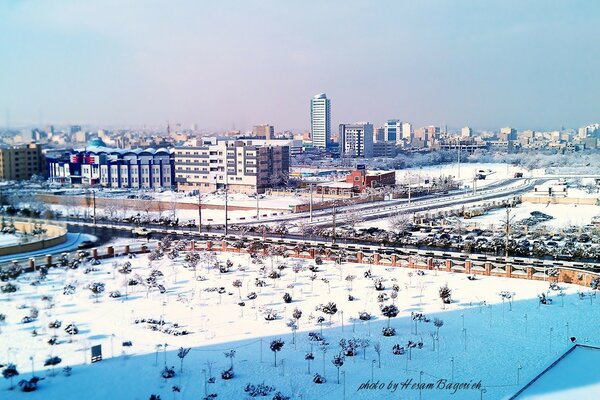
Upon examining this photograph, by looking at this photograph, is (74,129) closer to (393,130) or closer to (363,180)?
(363,180)

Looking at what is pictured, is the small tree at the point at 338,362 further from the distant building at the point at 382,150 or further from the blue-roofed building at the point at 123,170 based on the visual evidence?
the distant building at the point at 382,150

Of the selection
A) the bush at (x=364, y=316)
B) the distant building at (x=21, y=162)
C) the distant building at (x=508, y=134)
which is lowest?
the bush at (x=364, y=316)

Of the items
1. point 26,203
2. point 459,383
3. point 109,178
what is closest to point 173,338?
point 459,383

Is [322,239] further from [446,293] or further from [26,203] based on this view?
[26,203]

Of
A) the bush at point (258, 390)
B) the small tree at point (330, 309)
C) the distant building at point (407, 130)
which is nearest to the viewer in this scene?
the bush at point (258, 390)

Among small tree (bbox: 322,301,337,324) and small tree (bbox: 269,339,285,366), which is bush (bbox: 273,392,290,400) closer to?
small tree (bbox: 269,339,285,366)

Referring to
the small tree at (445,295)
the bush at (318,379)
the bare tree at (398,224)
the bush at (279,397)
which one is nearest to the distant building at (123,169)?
the bare tree at (398,224)
